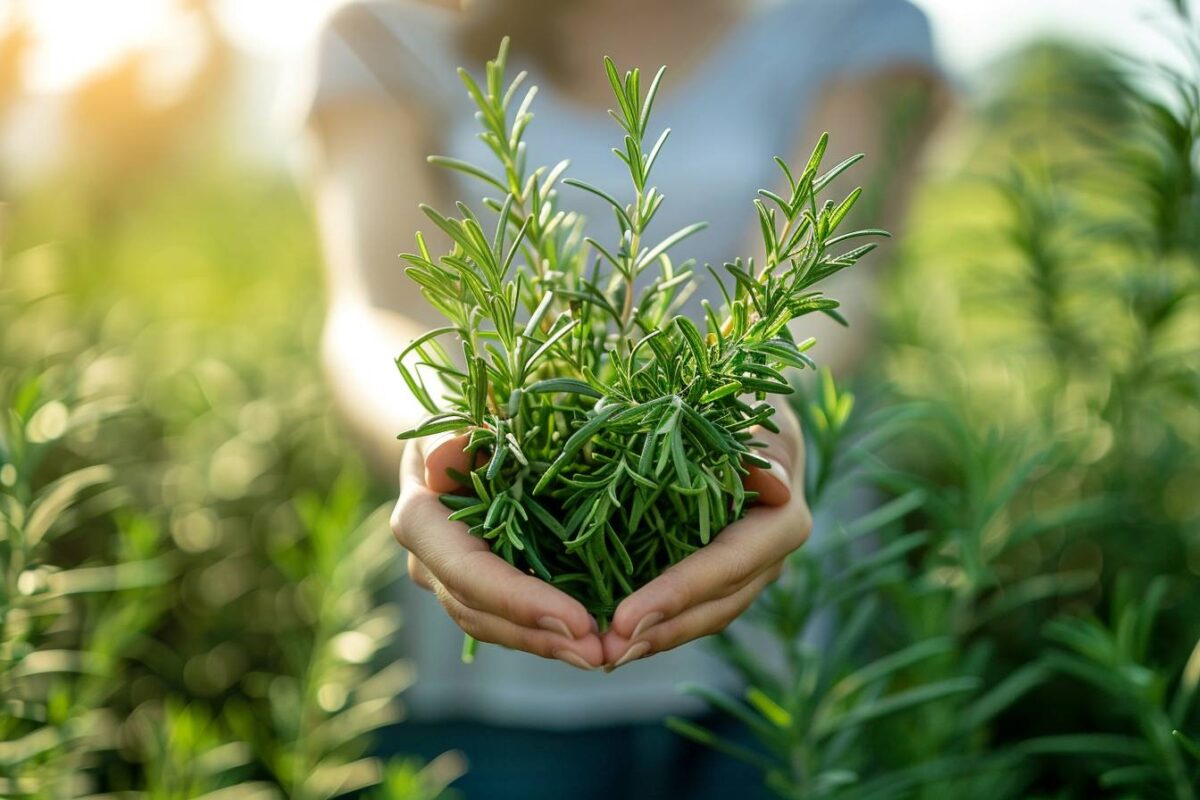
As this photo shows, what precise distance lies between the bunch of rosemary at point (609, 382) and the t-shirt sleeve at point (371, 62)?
107 cm

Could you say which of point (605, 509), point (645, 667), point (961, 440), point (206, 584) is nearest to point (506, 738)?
point (645, 667)

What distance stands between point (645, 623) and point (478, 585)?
10 centimetres

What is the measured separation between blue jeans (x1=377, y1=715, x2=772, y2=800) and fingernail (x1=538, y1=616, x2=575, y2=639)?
91 cm

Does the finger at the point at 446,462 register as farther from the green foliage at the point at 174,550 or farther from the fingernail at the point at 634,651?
the green foliage at the point at 174,550

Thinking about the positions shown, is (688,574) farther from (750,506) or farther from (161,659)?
(161,659)

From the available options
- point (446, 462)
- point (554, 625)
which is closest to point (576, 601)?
point (554, 625)

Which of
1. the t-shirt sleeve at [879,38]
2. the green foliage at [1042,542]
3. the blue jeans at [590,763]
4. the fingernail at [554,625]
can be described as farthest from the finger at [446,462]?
the t-shirt sleeve at [879,38]

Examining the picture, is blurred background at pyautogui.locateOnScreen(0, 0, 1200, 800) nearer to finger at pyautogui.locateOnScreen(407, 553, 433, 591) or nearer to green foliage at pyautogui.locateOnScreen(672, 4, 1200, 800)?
green foliage at pyautogui.locateOnScreen(672, 4, 1200, 800)

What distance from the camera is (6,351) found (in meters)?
1.29

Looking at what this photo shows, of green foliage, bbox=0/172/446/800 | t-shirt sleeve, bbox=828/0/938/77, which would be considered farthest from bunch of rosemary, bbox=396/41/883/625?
t-shirt sleeve, bbox=828/0/938/77

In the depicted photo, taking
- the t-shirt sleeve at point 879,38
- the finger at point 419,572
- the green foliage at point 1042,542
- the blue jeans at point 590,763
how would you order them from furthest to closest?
the t-shirt sleeve at point 879,38 → the blue jeans at point 590,763 → the green foliage at point 1042,542 → the finger at point 419,572

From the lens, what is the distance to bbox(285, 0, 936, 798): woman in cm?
140

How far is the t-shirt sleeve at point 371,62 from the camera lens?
157 centimetres

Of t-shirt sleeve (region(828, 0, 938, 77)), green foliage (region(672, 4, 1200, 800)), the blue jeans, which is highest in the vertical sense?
t-shirt sleeve (region(828, 0, 938, 77))
